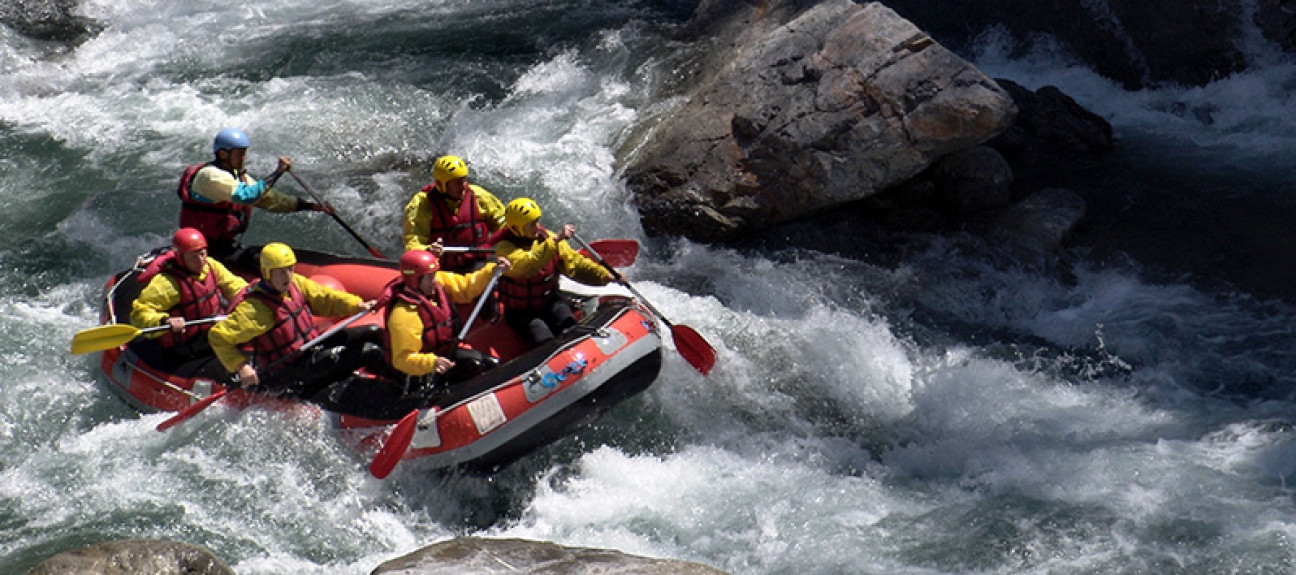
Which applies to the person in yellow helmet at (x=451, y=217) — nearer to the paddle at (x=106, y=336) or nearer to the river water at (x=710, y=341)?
the river water at (x=710, y=341)

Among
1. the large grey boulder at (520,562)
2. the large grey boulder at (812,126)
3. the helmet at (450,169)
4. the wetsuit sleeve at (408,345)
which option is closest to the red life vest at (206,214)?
the helmet at (450,169)

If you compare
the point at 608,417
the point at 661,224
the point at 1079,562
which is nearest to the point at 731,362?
the point at 608,417

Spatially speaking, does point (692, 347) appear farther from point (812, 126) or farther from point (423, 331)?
point (812, 126)

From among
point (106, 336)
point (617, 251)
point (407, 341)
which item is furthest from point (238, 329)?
point (617, 251)

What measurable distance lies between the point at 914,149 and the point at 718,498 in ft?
10.4

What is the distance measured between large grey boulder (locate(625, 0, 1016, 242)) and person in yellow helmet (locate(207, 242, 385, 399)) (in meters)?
2.95

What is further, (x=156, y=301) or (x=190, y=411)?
(x=156, y=301)

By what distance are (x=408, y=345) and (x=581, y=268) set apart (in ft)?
4.36

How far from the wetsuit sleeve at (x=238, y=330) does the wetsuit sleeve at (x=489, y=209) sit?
1.75 m

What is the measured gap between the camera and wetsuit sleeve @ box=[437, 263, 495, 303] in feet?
23.0

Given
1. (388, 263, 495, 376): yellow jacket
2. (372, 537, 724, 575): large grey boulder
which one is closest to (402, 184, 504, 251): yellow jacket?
(388, 263, 495, 376): yellow jacket

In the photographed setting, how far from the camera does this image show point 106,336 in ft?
21.9

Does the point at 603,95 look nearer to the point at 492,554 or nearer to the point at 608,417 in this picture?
the point at 608,417

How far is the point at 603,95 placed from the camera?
10.7 metres
